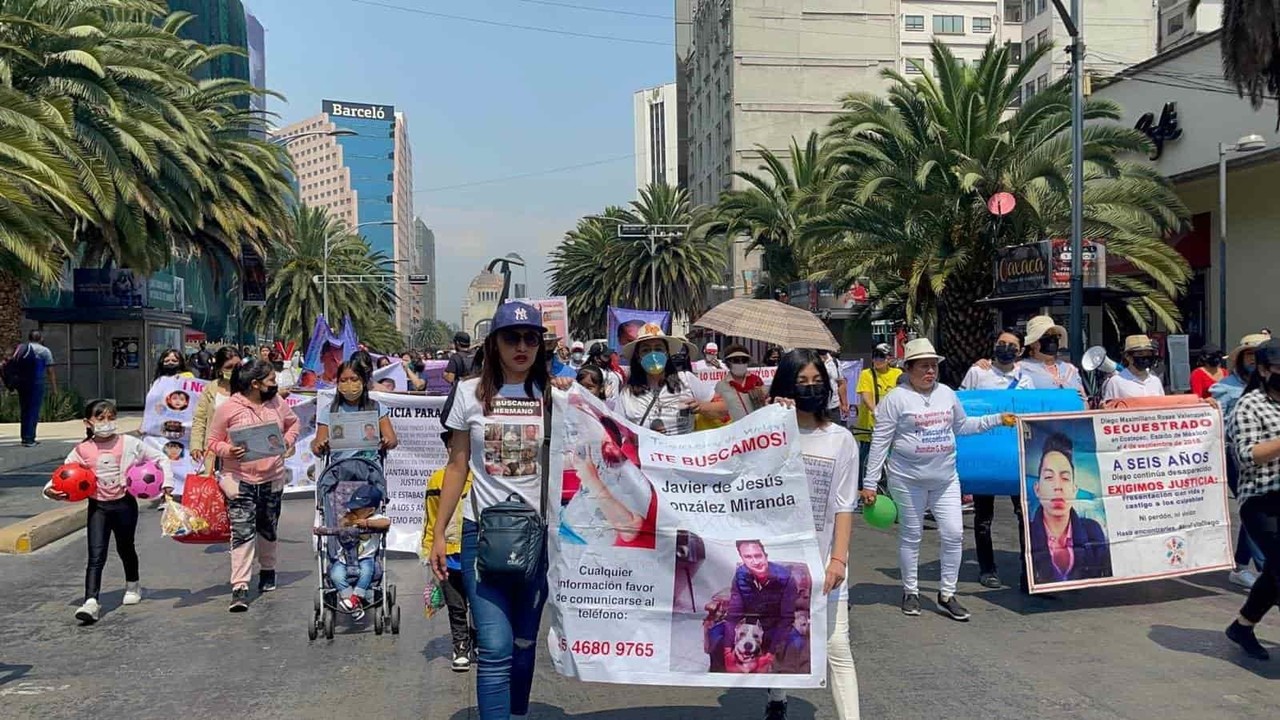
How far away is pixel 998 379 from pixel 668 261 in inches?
1610

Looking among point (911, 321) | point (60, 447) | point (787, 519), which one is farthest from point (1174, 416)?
point (60, 447)

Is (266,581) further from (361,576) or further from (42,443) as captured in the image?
(42,443)

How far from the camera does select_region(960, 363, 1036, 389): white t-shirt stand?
9.74 metres

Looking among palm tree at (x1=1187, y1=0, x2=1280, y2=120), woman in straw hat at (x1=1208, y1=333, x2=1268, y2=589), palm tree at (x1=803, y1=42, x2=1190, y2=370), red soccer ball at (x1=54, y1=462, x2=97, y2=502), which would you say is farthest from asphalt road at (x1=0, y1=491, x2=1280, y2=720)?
palm tree at (x1=803, y1=42, x2=1190, y2=370)

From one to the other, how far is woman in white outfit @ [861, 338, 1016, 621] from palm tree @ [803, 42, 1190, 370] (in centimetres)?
1406

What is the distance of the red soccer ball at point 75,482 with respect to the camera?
23.3 ft

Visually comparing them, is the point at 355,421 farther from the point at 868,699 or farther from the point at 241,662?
the point at 868,699

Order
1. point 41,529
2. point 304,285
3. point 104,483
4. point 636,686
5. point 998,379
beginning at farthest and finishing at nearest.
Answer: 1. point 304,285
2. point 41,529
3. point 998,379
4. point 104,483
5. point 636,686

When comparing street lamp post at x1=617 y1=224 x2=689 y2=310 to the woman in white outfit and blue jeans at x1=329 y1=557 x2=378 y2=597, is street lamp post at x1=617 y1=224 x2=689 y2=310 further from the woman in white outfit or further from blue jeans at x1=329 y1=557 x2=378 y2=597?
blue jeans at x1=329 y1=557 x2=378 y2=597

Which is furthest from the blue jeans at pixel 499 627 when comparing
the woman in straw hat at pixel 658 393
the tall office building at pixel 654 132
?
the tall office building at pixel 654 132

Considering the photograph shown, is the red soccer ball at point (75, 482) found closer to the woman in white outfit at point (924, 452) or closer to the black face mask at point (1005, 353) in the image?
the woman in white outfit at point (924, 452)

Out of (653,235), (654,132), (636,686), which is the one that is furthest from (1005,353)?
(654,132)

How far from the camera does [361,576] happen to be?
6.82 metres

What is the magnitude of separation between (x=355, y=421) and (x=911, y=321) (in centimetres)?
1749
